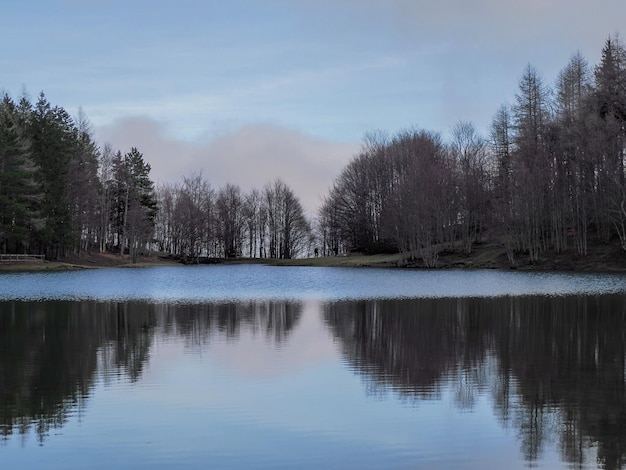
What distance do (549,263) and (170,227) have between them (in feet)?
231

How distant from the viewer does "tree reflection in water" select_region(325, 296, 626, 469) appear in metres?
9.91

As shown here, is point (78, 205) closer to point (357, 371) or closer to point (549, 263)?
point (549, 263)

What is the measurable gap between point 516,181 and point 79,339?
53643 millimetres

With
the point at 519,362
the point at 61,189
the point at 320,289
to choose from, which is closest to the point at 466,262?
the point at 320,289

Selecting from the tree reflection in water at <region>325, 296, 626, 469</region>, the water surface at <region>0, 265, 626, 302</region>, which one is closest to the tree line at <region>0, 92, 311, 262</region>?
the water surface at <region>0, 265, 626, 302</region>

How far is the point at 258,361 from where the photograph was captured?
16047 mm

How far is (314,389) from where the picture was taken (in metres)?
12.8

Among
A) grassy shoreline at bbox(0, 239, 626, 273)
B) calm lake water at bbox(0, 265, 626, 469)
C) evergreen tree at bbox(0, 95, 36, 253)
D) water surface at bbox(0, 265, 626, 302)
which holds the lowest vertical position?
Result: calm lake water at bbox(0, 265, 626, 469)

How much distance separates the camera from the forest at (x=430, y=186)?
207ft

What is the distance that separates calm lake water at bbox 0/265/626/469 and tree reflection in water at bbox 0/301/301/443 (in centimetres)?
7

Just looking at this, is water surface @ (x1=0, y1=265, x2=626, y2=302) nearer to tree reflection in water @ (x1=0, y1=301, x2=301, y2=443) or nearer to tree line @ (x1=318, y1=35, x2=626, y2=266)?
tree reflection in water @ (x1=0, y1=301, x2=301, y2=443)

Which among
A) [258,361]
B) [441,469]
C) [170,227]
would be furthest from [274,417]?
[170,227]

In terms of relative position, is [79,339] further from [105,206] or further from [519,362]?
[105,206]

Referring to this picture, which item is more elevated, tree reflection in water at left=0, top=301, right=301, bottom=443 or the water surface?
the water surface
